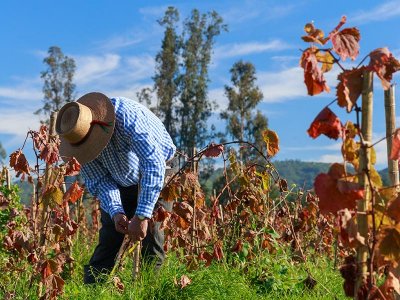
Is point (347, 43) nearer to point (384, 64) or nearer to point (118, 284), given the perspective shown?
point (384, 64)

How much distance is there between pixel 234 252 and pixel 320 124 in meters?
3.31

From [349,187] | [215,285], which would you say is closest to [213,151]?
[215,285]

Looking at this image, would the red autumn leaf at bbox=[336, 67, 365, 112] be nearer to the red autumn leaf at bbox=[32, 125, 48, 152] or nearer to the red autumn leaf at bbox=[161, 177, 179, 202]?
the red autumn leaf at bbox=[161, 177, 179, 202]

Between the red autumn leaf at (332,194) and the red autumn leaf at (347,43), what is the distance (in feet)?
1.19

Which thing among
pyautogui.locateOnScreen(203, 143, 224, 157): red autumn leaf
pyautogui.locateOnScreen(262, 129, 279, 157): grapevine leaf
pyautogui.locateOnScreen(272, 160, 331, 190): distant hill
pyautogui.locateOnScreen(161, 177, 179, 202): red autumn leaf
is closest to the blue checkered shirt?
pyautogui.locateOnScreen(161, 177, 179, 202): red autumn leaf

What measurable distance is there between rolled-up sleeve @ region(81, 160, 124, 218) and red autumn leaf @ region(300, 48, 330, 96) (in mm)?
2317

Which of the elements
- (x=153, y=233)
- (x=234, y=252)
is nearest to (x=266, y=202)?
(x=234, y=252)

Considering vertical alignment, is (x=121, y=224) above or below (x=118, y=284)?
above

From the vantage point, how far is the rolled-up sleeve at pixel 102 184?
14.0 ft

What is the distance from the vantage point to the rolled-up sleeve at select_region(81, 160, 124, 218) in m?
4.27

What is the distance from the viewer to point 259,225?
6.16 m

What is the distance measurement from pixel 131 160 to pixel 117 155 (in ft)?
0.52

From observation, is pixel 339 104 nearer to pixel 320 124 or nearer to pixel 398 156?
pixel 320 124

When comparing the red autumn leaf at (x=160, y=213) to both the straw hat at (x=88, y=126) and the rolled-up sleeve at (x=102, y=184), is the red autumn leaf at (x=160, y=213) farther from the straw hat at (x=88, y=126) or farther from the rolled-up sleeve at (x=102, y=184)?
the straw hat at (x=88, y=126)
